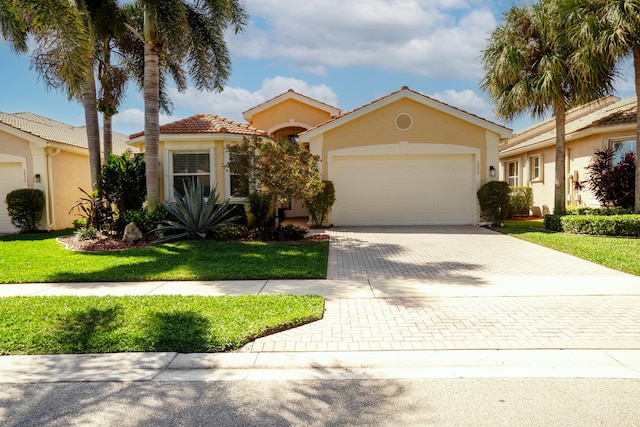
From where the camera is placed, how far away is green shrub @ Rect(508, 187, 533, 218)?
18.8 metres

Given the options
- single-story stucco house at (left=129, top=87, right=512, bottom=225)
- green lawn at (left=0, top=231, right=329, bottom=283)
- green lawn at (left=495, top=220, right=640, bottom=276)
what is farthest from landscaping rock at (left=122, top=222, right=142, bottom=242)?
green lawn at (left=495, top=220, right=640, bottom=276)

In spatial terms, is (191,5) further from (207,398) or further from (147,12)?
(207,398)

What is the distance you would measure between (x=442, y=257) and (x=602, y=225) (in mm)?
6253

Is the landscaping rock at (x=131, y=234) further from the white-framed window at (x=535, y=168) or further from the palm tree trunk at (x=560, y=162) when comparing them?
the white-framed window at (x=535, y=168)

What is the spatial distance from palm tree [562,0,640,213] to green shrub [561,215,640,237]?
1.14 metres

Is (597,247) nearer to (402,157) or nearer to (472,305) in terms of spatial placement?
(472,305)

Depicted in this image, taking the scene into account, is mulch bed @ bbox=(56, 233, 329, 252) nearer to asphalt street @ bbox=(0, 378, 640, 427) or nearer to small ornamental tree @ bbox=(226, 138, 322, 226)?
small ornamental tree @ bbox=(226, 138, 322, 226)

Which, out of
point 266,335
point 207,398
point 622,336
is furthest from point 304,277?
point 622,336

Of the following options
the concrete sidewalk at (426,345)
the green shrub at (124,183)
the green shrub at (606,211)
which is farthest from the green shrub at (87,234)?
the green shrub at (606,211)

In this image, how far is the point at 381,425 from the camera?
9.95 ft

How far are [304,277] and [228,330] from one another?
2.86 m

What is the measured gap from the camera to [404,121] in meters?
14.9

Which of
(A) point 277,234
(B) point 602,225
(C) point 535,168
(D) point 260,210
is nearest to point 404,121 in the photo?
(D) point 260,210

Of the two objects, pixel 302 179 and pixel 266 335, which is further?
pixel 302 179
